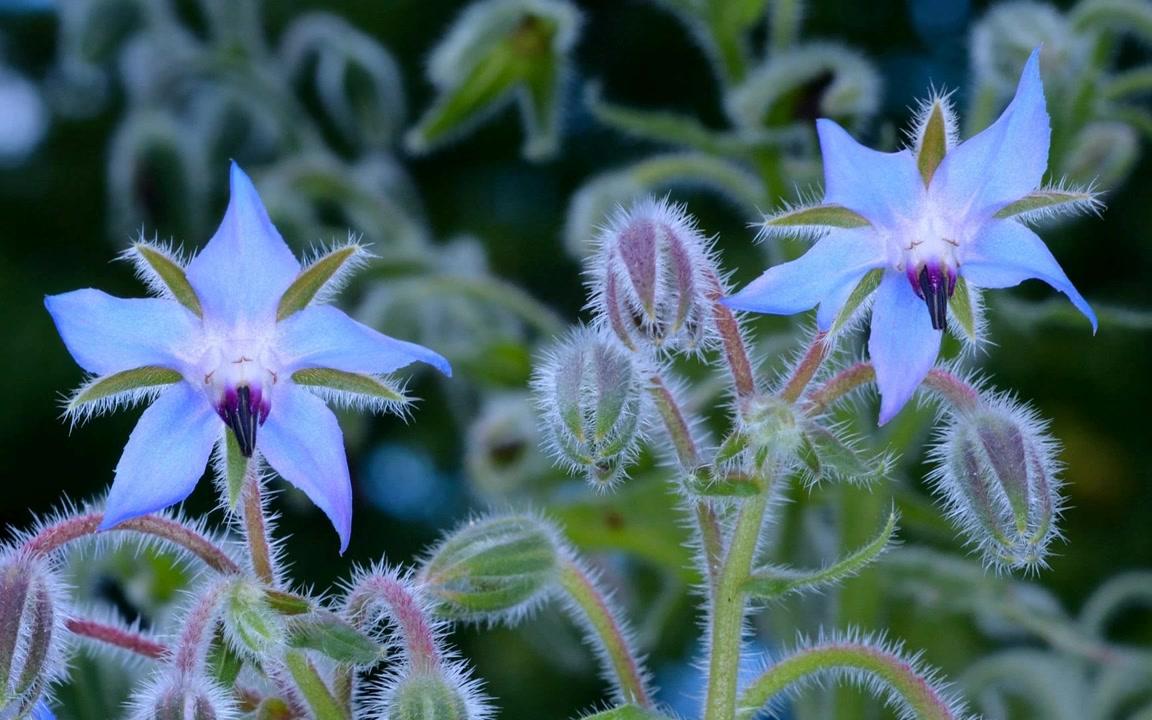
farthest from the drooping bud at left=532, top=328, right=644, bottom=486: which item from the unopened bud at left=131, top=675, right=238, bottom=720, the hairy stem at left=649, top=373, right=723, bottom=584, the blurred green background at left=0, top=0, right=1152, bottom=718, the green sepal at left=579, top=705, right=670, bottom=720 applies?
the blurred green background at left=0, top=0, right=1152, bottom=718

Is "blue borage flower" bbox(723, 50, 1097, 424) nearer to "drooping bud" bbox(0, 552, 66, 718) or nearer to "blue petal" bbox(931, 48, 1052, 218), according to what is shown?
"blue petal" bbox(931, 48, 1052, 218)

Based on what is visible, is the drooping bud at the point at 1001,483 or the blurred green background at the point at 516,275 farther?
the blurred green background at the point at 516,275

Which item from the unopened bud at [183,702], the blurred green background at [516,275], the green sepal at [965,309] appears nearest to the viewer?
the unopened bud at [183,702]

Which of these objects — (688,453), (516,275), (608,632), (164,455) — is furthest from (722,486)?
(516,275)

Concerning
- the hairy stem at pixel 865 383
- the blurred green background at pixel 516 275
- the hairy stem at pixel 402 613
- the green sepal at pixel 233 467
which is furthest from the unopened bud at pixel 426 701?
the blurred green background at pixel 516 275

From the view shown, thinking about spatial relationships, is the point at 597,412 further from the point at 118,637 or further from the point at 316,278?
the point at 118,637

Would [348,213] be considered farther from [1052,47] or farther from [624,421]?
[624,421]

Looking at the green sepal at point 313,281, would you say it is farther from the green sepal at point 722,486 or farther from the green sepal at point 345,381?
the green sepal at point 722,486

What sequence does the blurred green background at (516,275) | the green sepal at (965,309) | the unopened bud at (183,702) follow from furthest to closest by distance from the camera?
1. the blurred green background at (516,275)
2. the green sepal at (965,309)
3. the unopened bud at (183,702)
